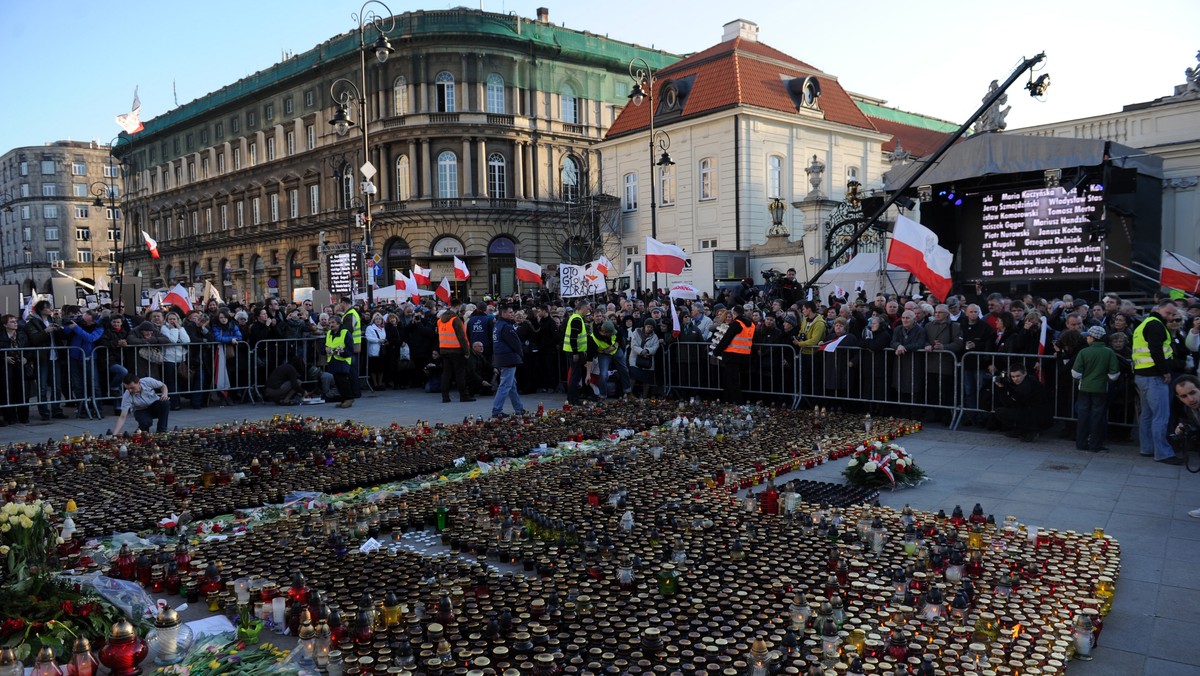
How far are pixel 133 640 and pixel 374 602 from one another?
1.37 meters

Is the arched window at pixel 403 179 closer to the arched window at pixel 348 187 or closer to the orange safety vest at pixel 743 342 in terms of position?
the arched window at pixel 348 187

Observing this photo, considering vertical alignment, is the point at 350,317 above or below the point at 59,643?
above

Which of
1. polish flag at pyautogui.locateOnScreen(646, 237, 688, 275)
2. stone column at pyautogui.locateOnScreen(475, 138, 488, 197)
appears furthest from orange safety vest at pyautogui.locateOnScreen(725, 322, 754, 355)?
stone column at pyautogui.locateOnScreen(475, 138, 488, 197)

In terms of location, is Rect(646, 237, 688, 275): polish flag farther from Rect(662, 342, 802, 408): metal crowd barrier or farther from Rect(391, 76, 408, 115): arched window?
Rect(391, 76, 408, 115): arched window

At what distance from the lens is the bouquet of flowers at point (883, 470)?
8.73m

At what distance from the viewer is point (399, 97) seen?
49.7 metres

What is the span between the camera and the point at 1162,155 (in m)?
21.0

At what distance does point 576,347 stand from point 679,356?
7.10ft

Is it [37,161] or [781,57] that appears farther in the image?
[37,161]

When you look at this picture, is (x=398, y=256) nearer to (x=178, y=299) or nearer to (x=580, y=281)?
(x=580, y=281)

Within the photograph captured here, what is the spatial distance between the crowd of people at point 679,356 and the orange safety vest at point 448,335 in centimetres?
4

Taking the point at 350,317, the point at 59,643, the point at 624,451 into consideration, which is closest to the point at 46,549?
the point at 59,643

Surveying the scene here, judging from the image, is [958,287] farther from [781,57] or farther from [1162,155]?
[781,57]

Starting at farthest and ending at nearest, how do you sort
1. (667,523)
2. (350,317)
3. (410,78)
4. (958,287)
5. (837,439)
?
(410,78)
(958,287)
(350,317)
(837,439)
(667,523)
